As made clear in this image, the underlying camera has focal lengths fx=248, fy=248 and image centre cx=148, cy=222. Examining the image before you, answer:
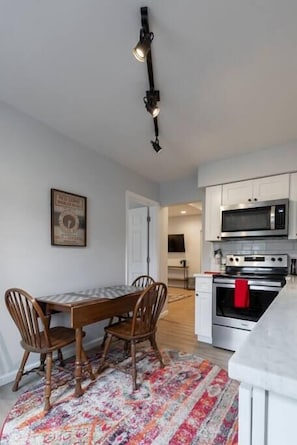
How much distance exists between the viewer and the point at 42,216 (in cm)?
261

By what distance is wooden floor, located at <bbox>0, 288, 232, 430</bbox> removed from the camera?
6.68 ft

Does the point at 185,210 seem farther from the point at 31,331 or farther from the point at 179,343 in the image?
the point at 31,331

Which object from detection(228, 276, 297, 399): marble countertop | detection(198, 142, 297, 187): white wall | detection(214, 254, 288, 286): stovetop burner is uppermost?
detection(198, 142, 297, 187): white wall

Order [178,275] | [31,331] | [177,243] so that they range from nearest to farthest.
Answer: [31,331] < [178,275] < [177,243]

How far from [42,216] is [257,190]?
2.66 metres

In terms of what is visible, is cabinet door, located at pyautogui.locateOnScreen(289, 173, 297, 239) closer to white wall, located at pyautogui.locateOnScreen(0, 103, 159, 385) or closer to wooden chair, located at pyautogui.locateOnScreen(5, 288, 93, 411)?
white wall, located at pyautogui.locateOnScreen(0, 103, 159, 385)

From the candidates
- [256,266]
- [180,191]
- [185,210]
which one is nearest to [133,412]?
[256,266]

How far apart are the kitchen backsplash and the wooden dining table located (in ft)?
5.31

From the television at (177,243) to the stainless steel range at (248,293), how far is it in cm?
494

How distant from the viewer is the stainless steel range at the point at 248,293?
2.86 metres

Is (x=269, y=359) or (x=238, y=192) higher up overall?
(x=238, y=192)

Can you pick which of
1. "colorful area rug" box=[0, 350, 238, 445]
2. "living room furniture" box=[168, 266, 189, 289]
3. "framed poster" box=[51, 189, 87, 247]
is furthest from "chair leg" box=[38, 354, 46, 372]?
"living room furniture" box=[168, 266, 189, 289]

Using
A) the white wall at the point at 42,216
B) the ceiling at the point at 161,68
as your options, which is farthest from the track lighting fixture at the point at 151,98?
the white wall at the point at 42,216

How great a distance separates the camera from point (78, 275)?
2.99m
